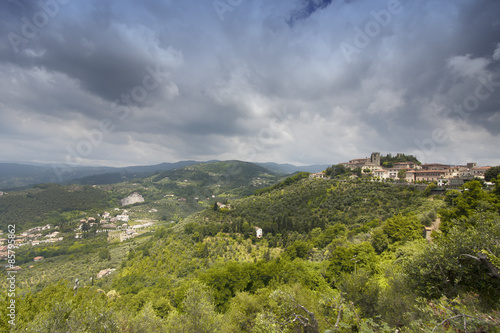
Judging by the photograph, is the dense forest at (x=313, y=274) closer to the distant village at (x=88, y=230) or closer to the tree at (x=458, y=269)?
the tree at (x=458, y=269)

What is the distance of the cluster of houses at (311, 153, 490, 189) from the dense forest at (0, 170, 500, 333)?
9.68m

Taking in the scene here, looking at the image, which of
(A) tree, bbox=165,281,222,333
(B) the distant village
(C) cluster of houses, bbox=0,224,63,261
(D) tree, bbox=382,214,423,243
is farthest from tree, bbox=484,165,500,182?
(C) cluster of houses, bbox=0,224,63,261

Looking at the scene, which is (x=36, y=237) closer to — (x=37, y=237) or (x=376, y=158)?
(x=37, y=237)

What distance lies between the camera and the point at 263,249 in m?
46.2

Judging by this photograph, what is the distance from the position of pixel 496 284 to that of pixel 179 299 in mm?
28706

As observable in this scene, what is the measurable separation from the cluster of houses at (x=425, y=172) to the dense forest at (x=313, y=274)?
31.8 feet

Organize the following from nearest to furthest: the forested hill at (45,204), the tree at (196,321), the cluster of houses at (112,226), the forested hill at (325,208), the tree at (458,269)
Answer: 1. the tree at (458,269)
2. the tree at (196,321)
3. the forested hill at (325,208)
4. the cluster of houses at (112,226)
5. the forested hill at (45,204)

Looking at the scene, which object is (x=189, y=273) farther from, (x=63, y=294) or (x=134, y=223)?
(x=134, y=223)

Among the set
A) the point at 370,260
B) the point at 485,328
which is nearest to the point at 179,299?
the point at 370,260

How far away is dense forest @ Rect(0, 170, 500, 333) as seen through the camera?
391 inches

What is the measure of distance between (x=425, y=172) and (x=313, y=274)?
59.7 m

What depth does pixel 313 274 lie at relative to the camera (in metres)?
25.8

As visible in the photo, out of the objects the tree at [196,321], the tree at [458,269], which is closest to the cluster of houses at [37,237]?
the tree at [196,321]

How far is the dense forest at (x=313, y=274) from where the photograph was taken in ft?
32.6
